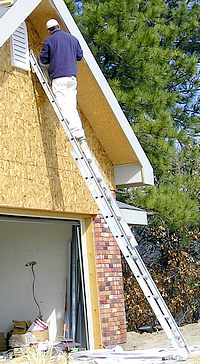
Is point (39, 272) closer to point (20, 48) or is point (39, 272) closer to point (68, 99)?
point (68, 99)

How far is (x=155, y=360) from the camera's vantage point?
919 centimetres

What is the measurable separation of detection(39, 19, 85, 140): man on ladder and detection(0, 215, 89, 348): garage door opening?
2808mm

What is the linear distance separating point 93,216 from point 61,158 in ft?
4.35

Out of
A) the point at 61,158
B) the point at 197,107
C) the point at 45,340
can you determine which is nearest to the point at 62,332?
the point at 45,340

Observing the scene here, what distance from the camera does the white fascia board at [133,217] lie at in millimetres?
12727

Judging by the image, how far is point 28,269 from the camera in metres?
14.1

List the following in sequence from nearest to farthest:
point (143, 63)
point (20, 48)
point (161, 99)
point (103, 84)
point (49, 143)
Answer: point (20, 48), point (49, 143), point (103, 84), point (161, 99), point (143, 63)

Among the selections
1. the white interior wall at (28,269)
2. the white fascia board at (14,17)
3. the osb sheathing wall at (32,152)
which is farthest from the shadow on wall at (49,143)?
the white interior wall at (28,269)

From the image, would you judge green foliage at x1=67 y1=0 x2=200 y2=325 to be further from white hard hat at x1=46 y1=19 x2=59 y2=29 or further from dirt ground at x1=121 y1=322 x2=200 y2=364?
white hard hat at x1=46 y1=19 x2=59 y2=29

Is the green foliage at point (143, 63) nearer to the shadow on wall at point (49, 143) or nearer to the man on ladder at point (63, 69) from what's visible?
the shadow on wall at point (49, 143)

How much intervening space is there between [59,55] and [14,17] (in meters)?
0.96

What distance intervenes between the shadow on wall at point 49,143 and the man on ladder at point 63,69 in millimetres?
417

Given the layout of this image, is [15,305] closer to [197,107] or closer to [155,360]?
[155,360]

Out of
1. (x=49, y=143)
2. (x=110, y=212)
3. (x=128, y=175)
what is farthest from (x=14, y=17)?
(x=128, y=175)
